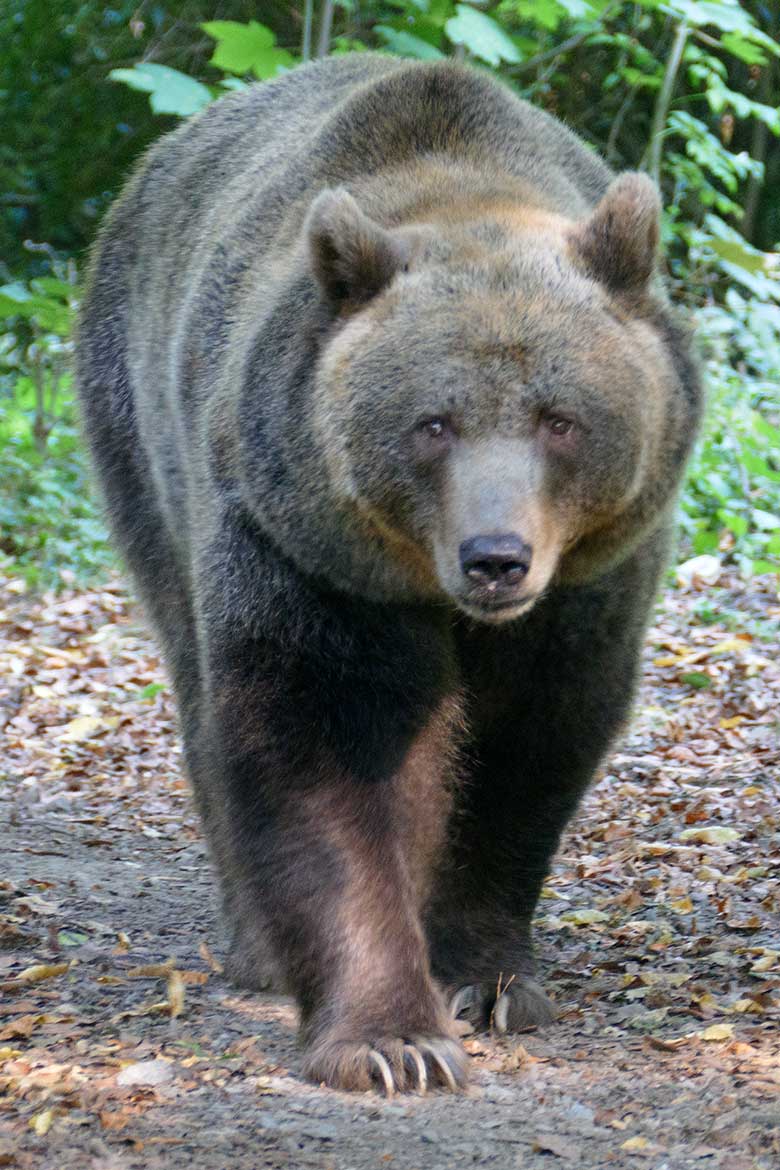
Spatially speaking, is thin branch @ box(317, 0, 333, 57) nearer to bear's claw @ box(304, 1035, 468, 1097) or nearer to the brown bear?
the brown bear

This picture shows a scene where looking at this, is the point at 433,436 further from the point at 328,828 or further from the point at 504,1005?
the point at 504,1005

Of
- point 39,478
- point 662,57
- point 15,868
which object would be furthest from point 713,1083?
point 662,57

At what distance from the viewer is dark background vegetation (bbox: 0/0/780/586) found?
11.3 metres

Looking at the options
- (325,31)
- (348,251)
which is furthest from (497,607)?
(325,31)

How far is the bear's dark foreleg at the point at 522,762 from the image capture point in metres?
4.91

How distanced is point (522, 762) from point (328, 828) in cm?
81

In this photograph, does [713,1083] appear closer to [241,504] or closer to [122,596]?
[241,504]

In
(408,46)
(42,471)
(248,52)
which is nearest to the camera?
(248,52)

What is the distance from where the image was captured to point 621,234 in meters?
4.50

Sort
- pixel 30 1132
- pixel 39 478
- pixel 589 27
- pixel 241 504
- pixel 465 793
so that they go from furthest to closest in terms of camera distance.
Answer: pixel 39 478, pixel 589 27, pixel 465 793, pixel 241 504, pixel 30 1132

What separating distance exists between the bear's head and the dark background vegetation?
5.54 meters

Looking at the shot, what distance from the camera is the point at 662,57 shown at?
15.1m

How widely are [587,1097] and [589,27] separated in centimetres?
889

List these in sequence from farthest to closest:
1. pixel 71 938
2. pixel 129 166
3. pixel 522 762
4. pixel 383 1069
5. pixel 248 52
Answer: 1. pixel 129 166
2. pixel 248 52
3. pixel 71 938
4. pixel 522 762
5. pixel 383 1069
